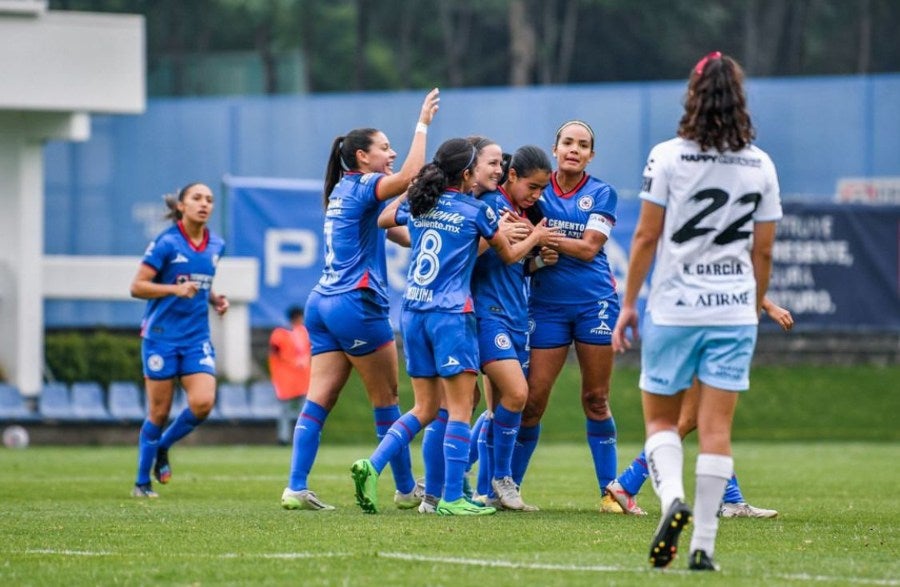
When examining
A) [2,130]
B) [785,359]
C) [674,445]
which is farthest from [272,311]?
[674,445]

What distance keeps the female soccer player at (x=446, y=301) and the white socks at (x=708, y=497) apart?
2698 mm

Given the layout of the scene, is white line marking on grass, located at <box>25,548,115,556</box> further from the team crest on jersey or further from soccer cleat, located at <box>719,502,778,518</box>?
the team crest on jersey

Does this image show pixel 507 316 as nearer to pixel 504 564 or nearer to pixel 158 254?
pixel 504 564

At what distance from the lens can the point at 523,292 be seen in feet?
34.0

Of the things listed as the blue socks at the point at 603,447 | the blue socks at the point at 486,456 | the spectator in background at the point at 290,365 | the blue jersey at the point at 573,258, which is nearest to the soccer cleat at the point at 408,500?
the blue socks at the point at 486,456

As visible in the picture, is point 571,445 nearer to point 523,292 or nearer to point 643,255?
point 523,292

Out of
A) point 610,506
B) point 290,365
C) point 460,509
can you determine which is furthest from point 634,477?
point 290,365

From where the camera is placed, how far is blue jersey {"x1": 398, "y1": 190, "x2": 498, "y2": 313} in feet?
32.0

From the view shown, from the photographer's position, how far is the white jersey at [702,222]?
7.33 metres

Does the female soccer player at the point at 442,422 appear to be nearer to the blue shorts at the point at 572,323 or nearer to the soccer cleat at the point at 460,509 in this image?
the soccer cleat at the point at 460,509

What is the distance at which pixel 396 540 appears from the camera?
8.48 meters

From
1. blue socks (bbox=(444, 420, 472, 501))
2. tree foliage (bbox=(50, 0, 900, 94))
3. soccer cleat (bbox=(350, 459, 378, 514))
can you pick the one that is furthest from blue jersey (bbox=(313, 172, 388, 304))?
tree foliage (bbox=(50, 0, 900, 94))

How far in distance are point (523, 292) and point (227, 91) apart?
115 ft

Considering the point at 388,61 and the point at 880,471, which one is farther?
the point at 388,61
